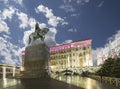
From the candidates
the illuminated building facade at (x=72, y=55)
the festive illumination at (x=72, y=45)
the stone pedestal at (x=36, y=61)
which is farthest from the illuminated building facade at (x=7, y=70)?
the stone pedestal at (x=36, y=61)

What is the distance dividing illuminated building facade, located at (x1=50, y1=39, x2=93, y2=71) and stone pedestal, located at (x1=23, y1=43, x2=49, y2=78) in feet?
211

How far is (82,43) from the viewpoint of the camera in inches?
3740

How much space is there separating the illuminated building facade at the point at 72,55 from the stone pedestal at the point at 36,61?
211 ft

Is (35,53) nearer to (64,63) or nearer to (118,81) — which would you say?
(118,81)

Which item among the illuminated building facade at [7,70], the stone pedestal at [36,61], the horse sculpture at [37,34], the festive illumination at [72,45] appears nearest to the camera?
the stone pedestal at [36,61]

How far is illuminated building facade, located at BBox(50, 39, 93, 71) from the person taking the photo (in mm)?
92000

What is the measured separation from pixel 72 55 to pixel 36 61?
249 feet

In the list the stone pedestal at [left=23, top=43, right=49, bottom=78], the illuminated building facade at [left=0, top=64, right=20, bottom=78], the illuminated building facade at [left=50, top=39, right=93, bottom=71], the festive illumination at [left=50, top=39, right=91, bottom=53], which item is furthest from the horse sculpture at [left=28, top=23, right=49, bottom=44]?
the festive illumination at [left=50, top=39, right=91, bottom=53]

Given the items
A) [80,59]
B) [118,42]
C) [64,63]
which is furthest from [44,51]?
[64,63]

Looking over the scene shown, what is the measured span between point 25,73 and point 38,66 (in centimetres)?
234

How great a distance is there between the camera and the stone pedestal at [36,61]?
23938 millimetres

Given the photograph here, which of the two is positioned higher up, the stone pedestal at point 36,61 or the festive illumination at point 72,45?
the festive illumination at point 72,45

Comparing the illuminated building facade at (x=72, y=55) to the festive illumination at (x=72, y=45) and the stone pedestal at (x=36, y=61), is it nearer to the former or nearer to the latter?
the festive illumination at (x=72, y=45)

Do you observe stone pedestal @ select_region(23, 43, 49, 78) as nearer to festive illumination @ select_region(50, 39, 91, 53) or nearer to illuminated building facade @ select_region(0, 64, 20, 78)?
illuminated building facade @ select_region(0, 64, 20, 78)
